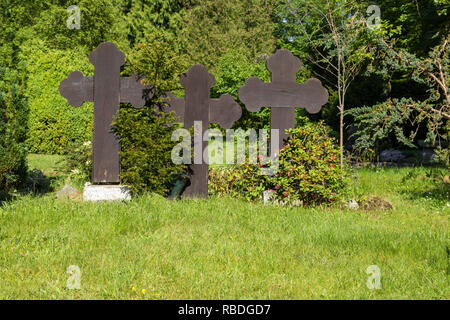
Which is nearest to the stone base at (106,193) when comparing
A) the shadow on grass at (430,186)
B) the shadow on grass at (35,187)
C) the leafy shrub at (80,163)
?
the leafy shrub at (80,163)

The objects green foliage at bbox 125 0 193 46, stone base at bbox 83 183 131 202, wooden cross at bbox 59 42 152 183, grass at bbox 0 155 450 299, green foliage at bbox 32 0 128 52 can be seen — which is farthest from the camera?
green foliage at bbox 125 0 193 46

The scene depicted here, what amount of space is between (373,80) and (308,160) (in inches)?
370

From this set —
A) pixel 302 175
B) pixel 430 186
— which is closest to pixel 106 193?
pixel 302 175

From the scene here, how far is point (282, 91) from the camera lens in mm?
6125

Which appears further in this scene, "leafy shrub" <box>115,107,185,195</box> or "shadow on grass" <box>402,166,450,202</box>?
"shadow on grass" <box>402,166,450,202</box>

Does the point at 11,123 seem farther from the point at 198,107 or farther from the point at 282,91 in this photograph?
the point at 282,91

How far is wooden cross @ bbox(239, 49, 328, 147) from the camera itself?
6117 mm

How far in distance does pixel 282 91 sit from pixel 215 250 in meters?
3.11

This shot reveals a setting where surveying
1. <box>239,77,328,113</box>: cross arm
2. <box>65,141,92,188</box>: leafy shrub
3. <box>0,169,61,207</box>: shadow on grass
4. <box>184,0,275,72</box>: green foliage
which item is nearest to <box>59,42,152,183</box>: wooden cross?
<box>65,141,92,188</box>: leafy shrub

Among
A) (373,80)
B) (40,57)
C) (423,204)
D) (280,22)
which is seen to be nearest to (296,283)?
(423,204)

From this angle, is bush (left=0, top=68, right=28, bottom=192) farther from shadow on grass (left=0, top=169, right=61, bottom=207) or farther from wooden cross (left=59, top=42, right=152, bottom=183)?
wooden cross (left=59, top=42, right=152, bottom=183)

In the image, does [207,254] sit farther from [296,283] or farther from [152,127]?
[152,127]

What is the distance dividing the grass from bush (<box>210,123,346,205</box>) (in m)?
0.34

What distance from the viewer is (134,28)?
25797mm
